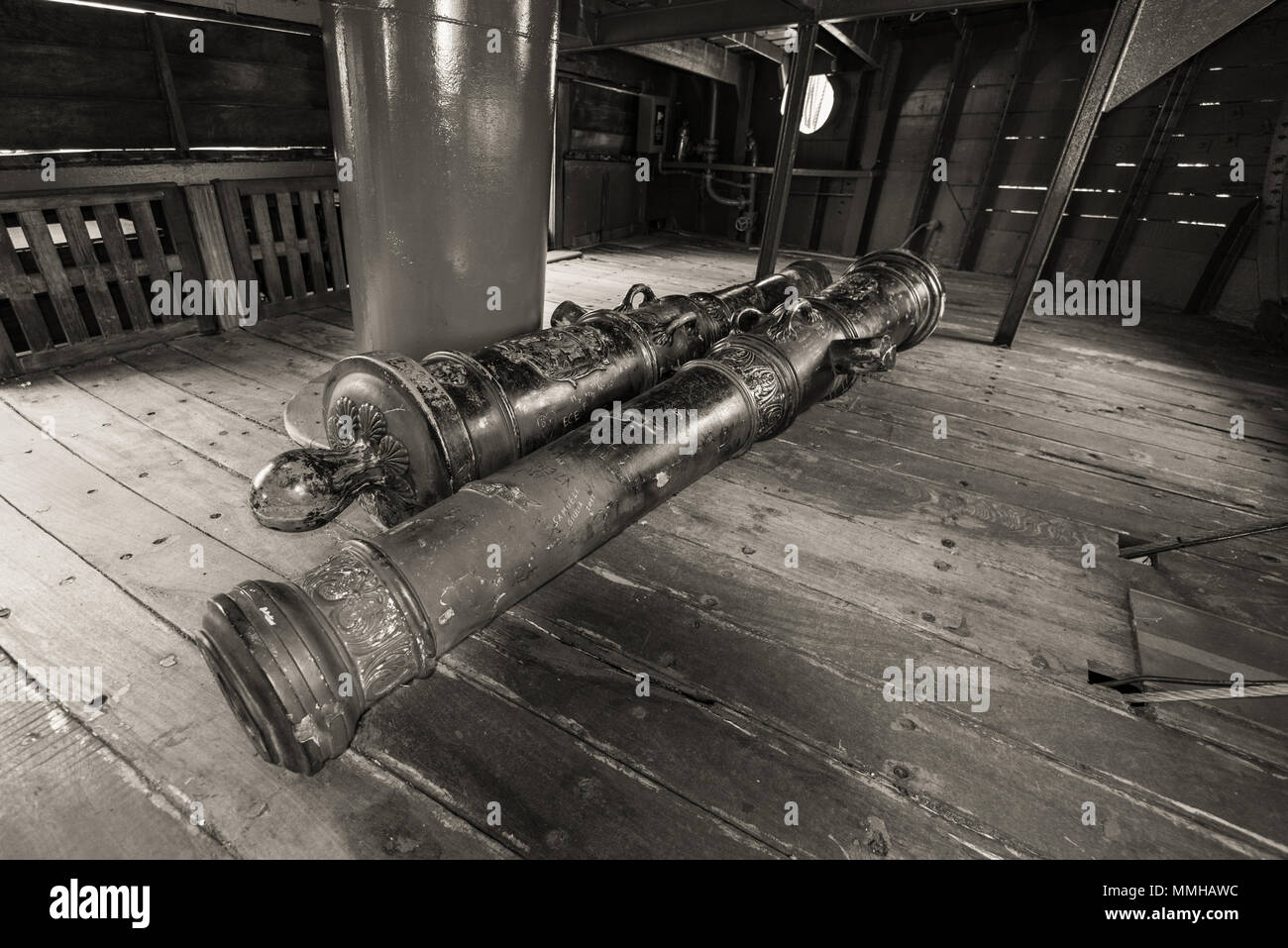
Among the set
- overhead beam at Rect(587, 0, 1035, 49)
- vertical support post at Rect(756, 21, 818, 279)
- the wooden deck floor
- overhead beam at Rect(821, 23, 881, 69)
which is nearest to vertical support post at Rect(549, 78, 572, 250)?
overhead beam at Rect(587, 0, 1035, 49)

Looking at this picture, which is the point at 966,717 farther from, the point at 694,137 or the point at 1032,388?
the point at 694,137

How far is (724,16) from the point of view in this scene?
4.93 meters

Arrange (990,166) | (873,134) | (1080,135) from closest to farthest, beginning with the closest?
(1080,135) < (990,166) < (873,134)

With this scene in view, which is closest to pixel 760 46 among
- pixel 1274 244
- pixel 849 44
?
pixel 849 44

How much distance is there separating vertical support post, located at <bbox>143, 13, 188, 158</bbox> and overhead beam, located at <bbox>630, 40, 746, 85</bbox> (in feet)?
16.9

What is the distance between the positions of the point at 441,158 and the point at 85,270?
283cm

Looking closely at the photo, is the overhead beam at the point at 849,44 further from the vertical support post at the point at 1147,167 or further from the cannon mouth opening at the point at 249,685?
the cannon mouth opening at the point at 249,685

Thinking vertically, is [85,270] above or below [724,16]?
below

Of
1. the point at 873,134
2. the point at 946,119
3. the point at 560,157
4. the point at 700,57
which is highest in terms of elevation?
the point at 700,57

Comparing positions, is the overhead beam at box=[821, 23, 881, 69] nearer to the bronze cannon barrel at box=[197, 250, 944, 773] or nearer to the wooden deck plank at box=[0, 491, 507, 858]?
the bronze cannon barrel at box=[197, 250, 944, 773]

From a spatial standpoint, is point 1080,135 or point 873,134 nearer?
point 1080,135

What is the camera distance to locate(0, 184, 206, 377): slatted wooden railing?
3047 mm

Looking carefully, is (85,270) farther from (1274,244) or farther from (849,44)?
(1274,244)

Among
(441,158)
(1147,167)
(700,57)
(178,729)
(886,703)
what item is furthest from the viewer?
(700,57)
